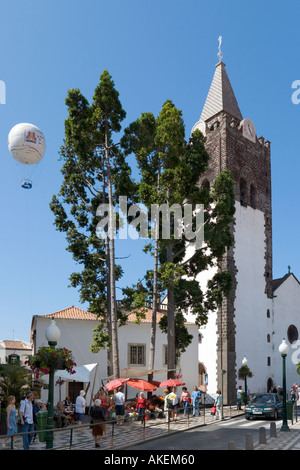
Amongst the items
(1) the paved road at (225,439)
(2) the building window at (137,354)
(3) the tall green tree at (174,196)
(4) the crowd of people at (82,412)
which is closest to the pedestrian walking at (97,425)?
(4) the crowd of people at (82,412)

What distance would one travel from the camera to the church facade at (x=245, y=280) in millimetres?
35500

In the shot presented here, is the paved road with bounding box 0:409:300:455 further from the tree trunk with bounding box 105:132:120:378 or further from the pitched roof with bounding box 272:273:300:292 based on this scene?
the pitched roof with bounding box 272:273:300:292

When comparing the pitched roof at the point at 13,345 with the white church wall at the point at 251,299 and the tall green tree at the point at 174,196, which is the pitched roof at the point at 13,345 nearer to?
the white church wall at the point at 251,299

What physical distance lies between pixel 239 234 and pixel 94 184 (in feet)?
51.4

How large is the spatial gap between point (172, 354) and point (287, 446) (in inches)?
411

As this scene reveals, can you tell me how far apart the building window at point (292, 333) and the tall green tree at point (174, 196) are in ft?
60.1

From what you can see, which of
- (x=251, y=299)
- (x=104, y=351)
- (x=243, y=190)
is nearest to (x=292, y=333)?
(x=251, y=299)

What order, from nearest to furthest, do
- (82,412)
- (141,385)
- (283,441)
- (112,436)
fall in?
(112,436) < (283,441) < (82,412) < (141,385)

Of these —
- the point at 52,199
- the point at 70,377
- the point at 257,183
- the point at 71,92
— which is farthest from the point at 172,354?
the point at 257,183

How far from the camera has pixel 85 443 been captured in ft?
46.6

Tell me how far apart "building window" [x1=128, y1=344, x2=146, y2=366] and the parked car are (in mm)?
9278

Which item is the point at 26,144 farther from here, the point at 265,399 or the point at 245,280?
the point at 245,280

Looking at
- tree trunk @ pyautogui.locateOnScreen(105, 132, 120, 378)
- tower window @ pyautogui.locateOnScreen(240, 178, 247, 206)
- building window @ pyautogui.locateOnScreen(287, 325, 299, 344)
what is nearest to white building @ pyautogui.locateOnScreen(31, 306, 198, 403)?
tree trunk @ pyautogui.locateOnScreen(105, 132, 120, 378)

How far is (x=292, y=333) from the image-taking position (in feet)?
139
